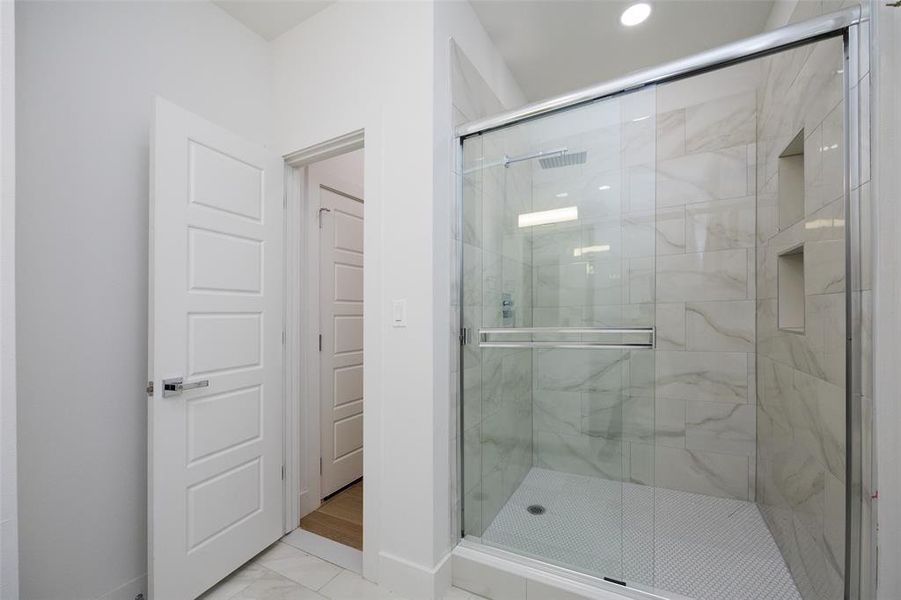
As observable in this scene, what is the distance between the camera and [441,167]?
1.64 m

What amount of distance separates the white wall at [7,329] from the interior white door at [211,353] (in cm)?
47

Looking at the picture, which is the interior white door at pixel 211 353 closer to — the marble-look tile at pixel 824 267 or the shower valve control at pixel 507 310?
the shower valve control at pixel 507 310

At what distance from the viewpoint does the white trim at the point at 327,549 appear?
1767mm

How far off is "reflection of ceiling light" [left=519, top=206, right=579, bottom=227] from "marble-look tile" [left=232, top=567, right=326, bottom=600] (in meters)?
1.82

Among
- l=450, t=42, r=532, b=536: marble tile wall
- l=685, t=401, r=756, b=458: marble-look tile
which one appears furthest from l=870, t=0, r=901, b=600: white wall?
l=685, t=401, r=756, b=458: marble-look tile

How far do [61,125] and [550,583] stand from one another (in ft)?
8.19

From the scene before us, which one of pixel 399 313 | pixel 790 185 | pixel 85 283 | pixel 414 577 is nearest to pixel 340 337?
pixel 399 313

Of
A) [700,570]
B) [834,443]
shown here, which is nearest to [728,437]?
[700,570]

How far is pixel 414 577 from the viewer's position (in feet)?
5.06

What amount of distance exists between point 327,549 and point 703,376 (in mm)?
2326

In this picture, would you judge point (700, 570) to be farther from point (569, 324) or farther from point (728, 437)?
point (569, 324)

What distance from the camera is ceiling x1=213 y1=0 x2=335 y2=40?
187 cm

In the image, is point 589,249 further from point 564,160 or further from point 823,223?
point 823,223

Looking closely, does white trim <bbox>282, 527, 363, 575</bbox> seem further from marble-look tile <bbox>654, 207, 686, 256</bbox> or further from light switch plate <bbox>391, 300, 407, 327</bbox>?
marble-look tile <bbox>654, 207, 686, 256</bbox>
